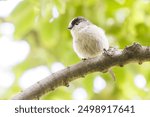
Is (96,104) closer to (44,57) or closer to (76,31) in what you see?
(76,31)

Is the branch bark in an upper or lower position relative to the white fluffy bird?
lower

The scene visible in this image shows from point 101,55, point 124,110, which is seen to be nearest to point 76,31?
point 101,55

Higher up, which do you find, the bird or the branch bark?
the bird

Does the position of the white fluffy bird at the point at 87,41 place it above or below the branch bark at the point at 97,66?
above
